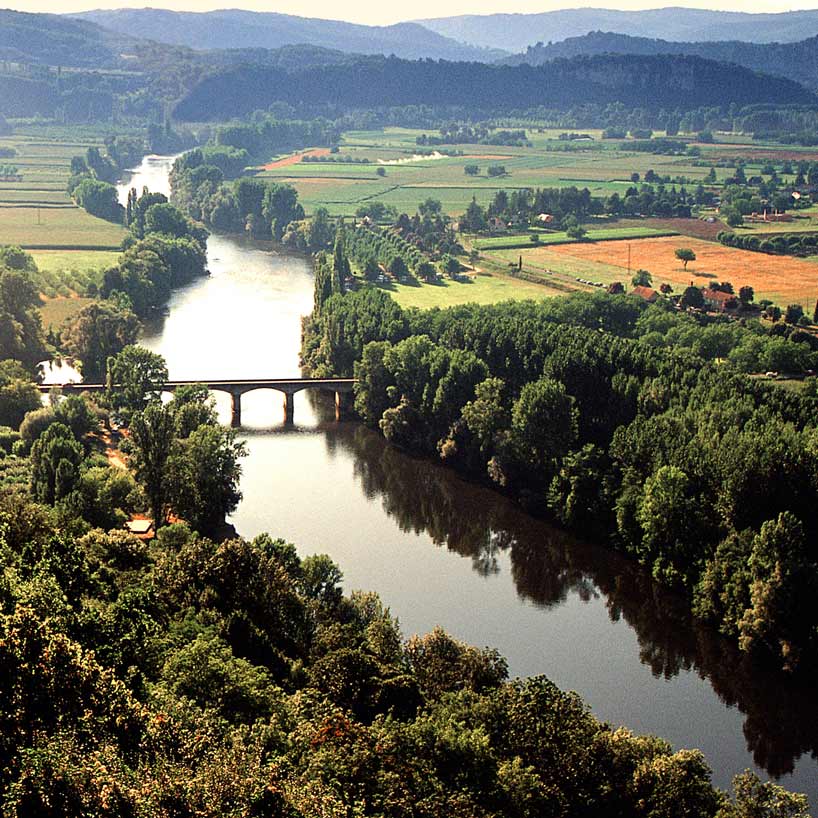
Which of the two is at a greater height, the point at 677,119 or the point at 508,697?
the point at 677,119

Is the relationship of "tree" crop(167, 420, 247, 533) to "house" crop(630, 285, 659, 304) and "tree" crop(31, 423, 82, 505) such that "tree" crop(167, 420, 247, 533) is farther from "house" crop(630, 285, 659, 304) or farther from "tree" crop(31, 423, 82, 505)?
"house" crop(630, 285, 659, 304)

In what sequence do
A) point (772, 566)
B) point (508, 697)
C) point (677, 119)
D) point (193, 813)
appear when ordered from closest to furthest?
point (193, 813) → point (508, 697) → point (772, 566) → point (677, 119)

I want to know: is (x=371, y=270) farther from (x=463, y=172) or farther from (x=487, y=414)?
(x=463, y=172)

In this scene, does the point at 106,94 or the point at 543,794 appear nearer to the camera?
the point at 543,794

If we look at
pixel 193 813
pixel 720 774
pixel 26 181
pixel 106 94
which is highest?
pixel 106 94

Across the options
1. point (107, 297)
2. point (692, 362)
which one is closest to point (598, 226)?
point (107, 297)

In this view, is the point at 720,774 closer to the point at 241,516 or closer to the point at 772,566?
the point at 772,566

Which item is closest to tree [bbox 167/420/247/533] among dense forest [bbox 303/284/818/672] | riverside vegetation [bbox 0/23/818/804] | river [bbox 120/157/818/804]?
riverside vegetation [bbox 0/23/818/804]

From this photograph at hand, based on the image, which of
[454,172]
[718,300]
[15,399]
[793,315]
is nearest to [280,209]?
[454,172]
